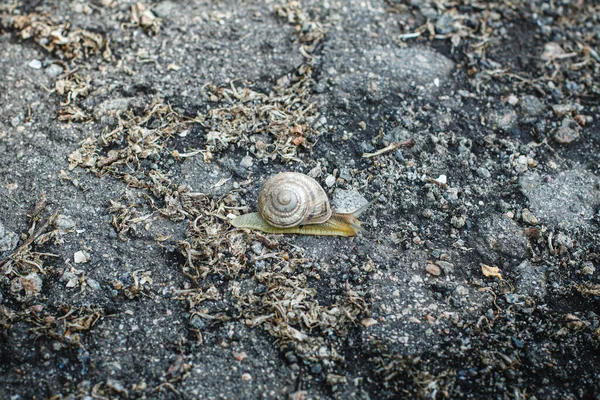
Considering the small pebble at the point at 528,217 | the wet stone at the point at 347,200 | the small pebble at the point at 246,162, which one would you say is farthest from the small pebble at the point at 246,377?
the small pebble at the point at 528,217

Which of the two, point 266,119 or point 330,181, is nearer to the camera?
point 330,181

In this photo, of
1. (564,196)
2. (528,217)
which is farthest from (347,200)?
(564,196)

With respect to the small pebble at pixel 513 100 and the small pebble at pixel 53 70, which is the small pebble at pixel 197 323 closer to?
the small pebble at pixel 53 70

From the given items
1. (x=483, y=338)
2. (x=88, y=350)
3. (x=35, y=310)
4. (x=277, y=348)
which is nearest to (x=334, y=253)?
(x=277, y=348)

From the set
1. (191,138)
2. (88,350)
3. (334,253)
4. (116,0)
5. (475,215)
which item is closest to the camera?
(88,350)

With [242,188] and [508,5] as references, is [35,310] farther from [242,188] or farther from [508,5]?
[508,5]

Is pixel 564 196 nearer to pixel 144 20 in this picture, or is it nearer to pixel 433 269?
pixel 433 269

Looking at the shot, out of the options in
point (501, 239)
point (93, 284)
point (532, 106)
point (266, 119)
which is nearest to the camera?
point (93, 284)
